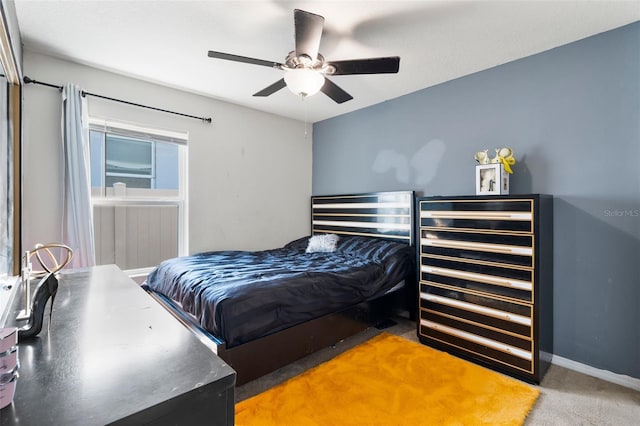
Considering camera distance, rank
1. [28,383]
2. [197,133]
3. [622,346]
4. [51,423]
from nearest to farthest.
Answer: [51,423] → [28,383] → [622,346] → [197,133]

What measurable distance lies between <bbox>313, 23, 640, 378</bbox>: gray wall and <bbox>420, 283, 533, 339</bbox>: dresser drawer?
54 centimetres

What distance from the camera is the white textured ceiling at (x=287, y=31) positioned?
1985mm

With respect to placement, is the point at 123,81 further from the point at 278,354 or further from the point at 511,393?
the point at 511,393

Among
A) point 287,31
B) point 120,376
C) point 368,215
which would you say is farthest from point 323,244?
point 120,376

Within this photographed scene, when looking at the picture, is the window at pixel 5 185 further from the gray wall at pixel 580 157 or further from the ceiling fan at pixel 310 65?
the gray wall at pixel 580 157

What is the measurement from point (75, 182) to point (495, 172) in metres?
3.61

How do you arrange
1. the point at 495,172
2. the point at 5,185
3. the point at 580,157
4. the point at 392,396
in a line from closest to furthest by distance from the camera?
1. the point at 392,396
2. the point at 5,185
3. the point at 580,157
4. the point at 495,172

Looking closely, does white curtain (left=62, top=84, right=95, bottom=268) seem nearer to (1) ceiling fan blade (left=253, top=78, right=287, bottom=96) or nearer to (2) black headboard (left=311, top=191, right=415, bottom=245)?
(1) ceiling fan blade (left=253, top=78, right=287, bottom=96)

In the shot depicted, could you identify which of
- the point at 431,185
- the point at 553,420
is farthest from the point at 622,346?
the point at 431,185

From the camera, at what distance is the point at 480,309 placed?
2416 mm

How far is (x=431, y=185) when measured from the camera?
3.31 m

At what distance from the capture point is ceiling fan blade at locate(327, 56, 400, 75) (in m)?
1.99

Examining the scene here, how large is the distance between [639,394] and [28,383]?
325cm

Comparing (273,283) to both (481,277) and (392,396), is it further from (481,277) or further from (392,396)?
(481,277)
